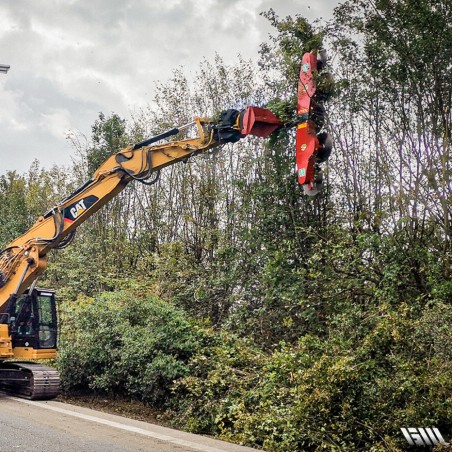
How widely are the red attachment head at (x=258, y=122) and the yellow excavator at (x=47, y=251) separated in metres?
0.53

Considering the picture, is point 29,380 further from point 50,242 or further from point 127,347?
point 50,242

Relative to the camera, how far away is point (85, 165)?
1014 inches

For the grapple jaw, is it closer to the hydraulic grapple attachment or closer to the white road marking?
the hydraulic grapple attachment

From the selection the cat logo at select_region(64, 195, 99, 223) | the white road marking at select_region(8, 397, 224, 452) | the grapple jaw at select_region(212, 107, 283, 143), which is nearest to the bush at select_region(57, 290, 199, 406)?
the white road marking at select_region(8, 397, 224, 452)

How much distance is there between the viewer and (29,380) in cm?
1170

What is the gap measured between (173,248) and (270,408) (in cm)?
901

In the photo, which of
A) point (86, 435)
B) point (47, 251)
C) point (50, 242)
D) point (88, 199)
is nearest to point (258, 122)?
point (88, 199)

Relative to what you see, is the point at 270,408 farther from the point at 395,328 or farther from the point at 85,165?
the point at 85,165

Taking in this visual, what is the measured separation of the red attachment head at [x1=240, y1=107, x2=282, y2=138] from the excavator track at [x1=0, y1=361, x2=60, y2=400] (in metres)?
6.05

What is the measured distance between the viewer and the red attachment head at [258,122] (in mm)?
10305

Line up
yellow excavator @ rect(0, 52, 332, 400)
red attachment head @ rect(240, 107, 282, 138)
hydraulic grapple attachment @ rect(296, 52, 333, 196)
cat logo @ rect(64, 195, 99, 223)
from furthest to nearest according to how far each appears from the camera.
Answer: cat logo @ rect(64, 195, 99, 223), yellow excavator @ rect(0, 52, 332, 400), red attachment head @ rect(240, 107, 282, 138), hydraulic grapple attachment @ rect(296, 52, 333, 196)

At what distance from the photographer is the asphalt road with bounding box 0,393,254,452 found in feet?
23.8

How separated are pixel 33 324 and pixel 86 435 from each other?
5192mm

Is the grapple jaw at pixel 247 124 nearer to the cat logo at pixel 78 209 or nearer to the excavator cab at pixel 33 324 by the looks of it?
the cat logo at pixel 78 209
